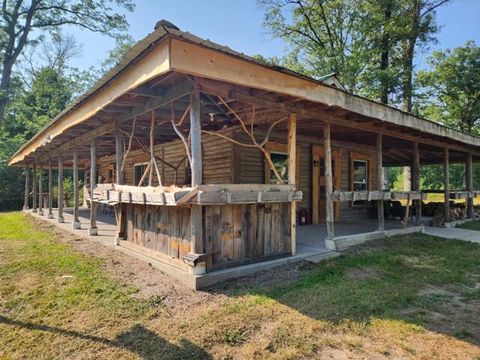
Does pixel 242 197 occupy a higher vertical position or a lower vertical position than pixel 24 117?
lower

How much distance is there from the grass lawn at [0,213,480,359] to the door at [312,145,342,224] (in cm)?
427

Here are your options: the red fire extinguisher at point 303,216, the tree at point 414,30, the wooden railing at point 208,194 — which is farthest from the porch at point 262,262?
the tree at point 414,30

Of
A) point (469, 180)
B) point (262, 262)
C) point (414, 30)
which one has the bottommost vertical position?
point (262, 262)

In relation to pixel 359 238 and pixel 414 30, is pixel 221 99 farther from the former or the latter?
pixel 414 30

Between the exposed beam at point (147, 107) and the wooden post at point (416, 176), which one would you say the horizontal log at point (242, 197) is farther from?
the wooden post at point (416, 176)

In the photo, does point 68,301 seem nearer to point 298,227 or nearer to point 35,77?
point 298,227

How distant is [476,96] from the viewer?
18781mm

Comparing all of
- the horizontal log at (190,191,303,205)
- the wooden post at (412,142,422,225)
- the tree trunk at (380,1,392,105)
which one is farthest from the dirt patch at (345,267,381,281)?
the tree trunk at (380,1,392,105)

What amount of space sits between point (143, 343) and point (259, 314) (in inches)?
47.1

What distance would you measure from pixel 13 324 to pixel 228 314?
2.15m

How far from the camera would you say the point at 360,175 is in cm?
1115

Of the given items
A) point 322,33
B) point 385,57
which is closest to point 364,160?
point 385,57

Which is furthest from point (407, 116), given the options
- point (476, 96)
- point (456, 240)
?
point (476, 96)

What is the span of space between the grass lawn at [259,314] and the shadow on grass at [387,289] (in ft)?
0.05
